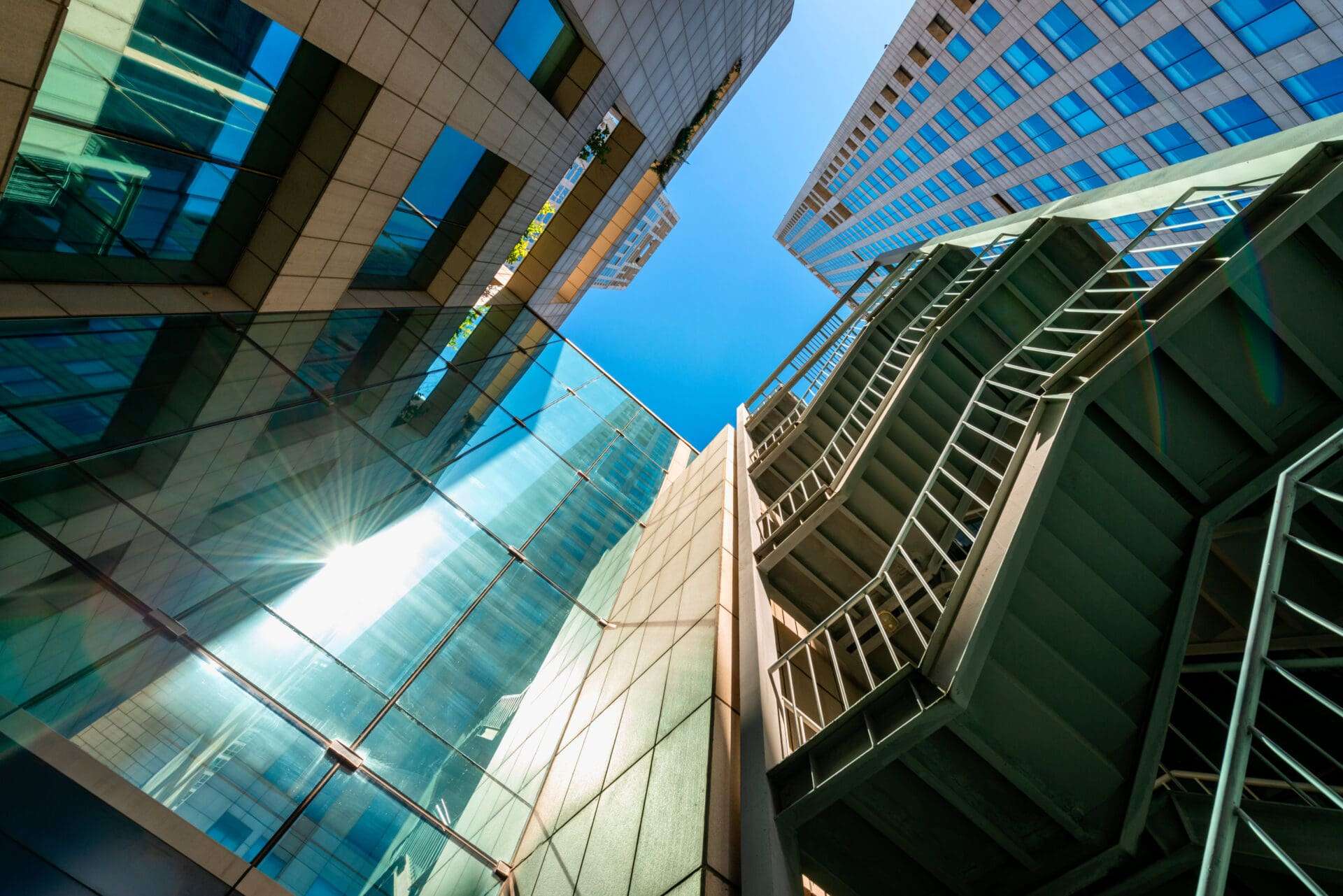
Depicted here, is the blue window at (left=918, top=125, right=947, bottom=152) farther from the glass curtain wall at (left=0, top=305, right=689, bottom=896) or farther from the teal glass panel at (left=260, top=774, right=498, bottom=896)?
the teal glass panel at (left=260, top=774, right=498, bottom=896)

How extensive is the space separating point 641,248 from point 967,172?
1971 inches

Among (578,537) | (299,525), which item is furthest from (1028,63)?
(299,525)

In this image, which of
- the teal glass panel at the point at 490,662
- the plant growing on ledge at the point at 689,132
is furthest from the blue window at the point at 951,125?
the teal glass panel at the point at 490,662

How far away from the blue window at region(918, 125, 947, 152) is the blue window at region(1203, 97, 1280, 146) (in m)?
20.0

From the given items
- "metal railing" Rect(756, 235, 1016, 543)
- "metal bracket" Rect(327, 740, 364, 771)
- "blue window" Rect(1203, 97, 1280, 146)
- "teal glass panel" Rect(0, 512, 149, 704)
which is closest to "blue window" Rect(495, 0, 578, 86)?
"metal railing" Rect(756, 235, 1016, 543)

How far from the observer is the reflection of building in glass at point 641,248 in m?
72.3

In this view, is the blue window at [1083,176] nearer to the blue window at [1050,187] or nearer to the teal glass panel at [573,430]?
the blue window at [1050,187]

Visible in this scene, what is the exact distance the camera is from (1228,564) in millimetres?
6766

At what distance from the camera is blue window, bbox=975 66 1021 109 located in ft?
114

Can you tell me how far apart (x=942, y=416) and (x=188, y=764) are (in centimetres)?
1098

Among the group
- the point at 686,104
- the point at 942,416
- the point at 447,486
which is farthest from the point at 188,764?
the point at 686,104

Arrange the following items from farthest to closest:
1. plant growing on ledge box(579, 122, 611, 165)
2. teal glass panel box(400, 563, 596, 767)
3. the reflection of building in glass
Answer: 1. the reflection of building in glass
2. plant growing on ledge box(579, 122, 611, 165)
3. teal glass panel box(400, 563, 596, 767)

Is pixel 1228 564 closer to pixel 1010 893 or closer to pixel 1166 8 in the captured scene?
pixel 1010 893

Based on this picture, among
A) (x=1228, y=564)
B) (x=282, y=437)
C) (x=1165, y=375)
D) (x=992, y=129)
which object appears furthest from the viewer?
(x=992, y=129)
